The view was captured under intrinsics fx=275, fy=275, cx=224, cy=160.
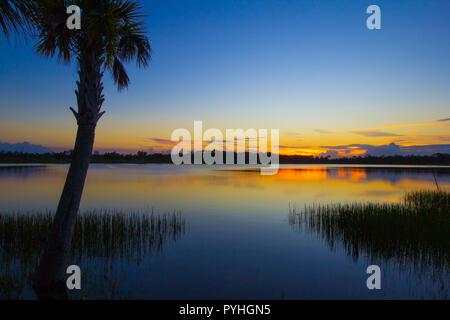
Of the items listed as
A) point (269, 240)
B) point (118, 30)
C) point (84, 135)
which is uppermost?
point (118, 30)

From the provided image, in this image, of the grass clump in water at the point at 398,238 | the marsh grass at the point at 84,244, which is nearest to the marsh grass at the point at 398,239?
the grass clump in water at the point at 398,238

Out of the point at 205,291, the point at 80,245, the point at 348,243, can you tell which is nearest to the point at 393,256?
the point at 348,243

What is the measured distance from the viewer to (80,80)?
770cm

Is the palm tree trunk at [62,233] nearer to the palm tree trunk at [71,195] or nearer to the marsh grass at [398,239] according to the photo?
the palm tree trunk at [71,195]

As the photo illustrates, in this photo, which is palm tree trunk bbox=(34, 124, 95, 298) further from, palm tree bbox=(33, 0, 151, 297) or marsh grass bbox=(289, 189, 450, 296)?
marsh grass bbox=(289, 189, 450, 296)

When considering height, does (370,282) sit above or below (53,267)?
below

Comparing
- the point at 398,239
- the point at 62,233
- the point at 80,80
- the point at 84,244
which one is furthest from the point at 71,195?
the point at 398,239

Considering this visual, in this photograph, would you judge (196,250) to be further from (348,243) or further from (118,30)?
(118,30)

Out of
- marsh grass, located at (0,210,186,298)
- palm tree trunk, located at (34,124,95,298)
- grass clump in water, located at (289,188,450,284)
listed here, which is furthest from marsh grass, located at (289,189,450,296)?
palm tree trunk, located at (34,124,95,298)

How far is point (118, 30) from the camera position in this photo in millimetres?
7727

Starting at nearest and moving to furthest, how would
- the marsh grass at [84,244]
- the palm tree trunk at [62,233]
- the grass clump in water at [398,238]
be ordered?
the palm tree trunk at [62,233] < the marsh grass at [84,244] < the grass clump in water at [398,238]

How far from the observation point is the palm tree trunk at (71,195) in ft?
24.0
